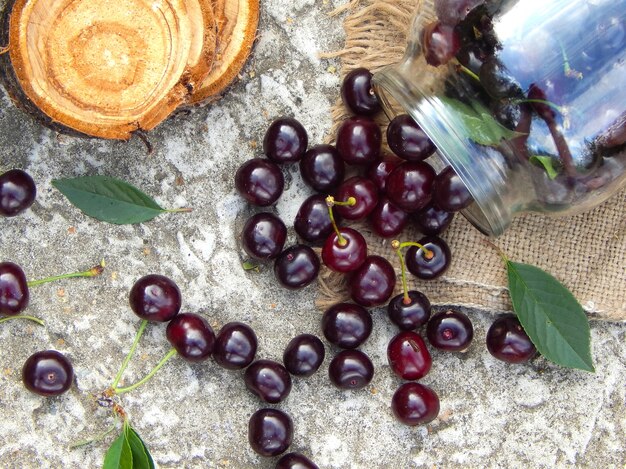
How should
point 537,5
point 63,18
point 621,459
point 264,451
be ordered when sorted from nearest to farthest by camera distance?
point 537,5 → point 63,18 → point 264,451 → point 621,459

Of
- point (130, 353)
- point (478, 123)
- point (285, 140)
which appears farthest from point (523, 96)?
point (130, 353)

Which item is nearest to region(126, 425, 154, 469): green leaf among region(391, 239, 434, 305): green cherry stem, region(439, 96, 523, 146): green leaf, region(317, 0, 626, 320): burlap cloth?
region(317, 0, 626, 320): burlap cloth

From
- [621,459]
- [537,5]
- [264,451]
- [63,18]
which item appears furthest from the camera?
[621,459]

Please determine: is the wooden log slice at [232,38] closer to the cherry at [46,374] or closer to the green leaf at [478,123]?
the green leaf at [478,123]

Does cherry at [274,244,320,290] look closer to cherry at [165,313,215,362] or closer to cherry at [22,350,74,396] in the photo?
cherry at [165,313,215,362]

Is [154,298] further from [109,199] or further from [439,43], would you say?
[439,43]

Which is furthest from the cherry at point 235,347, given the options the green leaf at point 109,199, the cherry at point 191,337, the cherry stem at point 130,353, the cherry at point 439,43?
the cherry at point 439,43

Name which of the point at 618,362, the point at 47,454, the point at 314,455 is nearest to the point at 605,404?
the point at 618,362

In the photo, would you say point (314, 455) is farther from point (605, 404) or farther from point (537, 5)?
point (537, 5)
